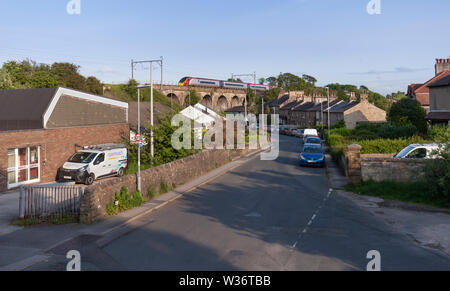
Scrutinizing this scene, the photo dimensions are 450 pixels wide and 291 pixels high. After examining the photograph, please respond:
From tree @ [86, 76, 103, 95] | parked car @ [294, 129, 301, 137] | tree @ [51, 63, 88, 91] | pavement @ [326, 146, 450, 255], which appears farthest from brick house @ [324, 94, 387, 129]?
pavement @ [326, 146, 450, 255]

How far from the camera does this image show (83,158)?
21.1 m

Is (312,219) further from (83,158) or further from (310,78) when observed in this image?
(310,78)

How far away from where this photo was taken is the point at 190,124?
1010 inches

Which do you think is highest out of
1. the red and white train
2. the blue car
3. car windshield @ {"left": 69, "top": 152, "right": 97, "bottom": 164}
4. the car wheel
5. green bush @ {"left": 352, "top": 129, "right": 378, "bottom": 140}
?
the red and white train

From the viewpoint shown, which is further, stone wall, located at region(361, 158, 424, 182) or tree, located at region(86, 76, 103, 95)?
tree, located at region(86, 76, 103, 95)

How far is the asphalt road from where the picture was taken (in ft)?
30.2

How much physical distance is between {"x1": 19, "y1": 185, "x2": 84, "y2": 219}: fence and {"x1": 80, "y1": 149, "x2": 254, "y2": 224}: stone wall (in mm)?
480

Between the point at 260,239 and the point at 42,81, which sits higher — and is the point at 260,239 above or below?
below

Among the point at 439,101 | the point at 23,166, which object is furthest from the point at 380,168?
the point at 439,101

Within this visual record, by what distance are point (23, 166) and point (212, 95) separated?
277ft

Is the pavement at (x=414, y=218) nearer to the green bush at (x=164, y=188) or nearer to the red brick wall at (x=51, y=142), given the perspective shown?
the green bush at (x=164, y=188)

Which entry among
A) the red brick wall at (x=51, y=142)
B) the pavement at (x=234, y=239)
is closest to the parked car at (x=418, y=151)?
the pavement at (x=234, y=239)

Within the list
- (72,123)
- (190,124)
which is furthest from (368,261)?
(72,123)

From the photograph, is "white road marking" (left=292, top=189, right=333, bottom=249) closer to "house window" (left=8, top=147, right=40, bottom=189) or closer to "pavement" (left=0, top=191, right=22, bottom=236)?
"pavement" (left=0, top=191, right=22, bottom=236)
